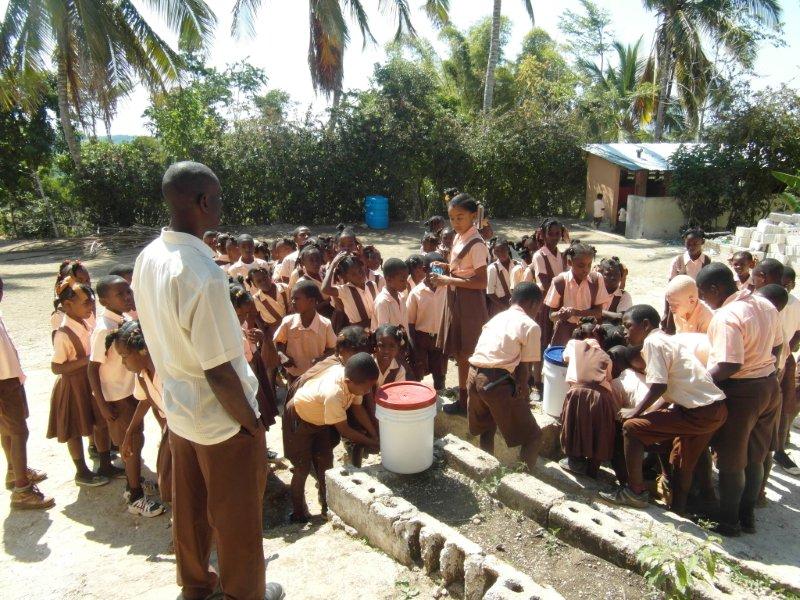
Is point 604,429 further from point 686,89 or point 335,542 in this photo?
point 686,89

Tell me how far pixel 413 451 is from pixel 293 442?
0.83m

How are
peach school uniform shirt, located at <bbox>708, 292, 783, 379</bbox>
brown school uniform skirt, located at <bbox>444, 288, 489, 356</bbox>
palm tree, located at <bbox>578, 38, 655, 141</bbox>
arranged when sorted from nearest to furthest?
peach school uniform shirt, located at <bbox>708, 292, 783, 379</bbox> → brown school uniform skirt, located at <bbox>444, 288, 489, 356</bbox> → palm tree, located at <bbox>578, 38, 655, 141</bbox>

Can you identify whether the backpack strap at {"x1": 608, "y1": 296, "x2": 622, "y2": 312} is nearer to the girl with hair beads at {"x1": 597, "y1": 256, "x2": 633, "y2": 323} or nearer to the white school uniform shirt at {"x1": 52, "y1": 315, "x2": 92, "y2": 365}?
the girl with hair beads at {"x1": 597, "y1": 256, "x2": 633, "y2": 323}

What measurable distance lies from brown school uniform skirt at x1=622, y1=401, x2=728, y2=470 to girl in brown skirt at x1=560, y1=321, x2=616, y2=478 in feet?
0.56

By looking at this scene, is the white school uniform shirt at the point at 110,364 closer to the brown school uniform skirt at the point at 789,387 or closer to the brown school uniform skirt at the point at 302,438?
the brown school uniform skirt at the point at 302,438

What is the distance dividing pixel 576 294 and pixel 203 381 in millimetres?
4031

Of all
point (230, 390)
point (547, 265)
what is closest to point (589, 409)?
point (547, 265)

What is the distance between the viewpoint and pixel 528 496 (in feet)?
10.8

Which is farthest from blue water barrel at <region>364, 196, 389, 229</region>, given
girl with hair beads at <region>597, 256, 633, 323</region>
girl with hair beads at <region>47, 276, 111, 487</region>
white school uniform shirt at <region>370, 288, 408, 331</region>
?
girl with hair beads at <region>47, 276, 111, 487</region>

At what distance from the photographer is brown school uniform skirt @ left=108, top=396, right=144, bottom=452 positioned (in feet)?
12.9

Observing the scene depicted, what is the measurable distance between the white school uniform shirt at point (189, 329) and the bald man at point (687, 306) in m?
3.03

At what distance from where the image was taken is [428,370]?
5637mm

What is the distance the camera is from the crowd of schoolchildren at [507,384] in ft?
11.9

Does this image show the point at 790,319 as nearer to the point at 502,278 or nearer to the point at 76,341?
the point at 502,278
